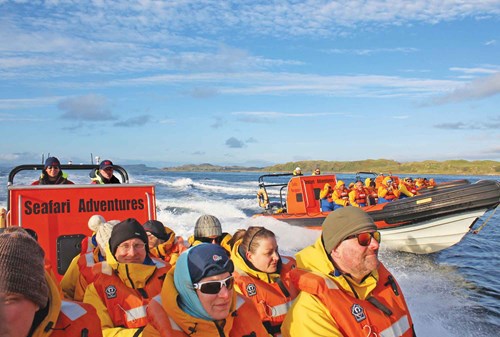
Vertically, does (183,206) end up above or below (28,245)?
below

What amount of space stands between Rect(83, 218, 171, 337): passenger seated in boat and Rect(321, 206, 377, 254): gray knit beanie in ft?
3.93

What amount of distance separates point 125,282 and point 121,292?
0.07m

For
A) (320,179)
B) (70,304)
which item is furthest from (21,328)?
(320,179)

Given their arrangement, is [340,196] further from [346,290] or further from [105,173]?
[346,290]

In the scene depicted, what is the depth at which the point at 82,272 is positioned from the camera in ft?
10.0

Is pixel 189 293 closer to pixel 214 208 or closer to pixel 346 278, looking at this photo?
pixel 346 278

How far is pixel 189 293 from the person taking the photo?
1.90 meters

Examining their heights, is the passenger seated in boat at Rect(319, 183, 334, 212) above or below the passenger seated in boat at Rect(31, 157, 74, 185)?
below

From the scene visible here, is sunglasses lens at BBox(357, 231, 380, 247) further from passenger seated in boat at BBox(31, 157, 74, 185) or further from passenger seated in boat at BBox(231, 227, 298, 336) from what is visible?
passenger seated in boat at BBox(31, 157, 74, 185)

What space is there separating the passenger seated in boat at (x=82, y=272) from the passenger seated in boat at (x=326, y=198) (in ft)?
26.8

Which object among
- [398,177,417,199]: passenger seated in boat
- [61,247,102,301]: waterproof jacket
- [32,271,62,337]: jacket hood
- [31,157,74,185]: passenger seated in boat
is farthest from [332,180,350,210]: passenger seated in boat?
[32,271,62,337]: jacket hood

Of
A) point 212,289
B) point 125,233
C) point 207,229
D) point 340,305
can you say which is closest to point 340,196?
point 207,229

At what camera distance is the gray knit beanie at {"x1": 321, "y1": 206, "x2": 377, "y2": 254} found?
2127 mm

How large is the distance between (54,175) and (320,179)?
7.84m
